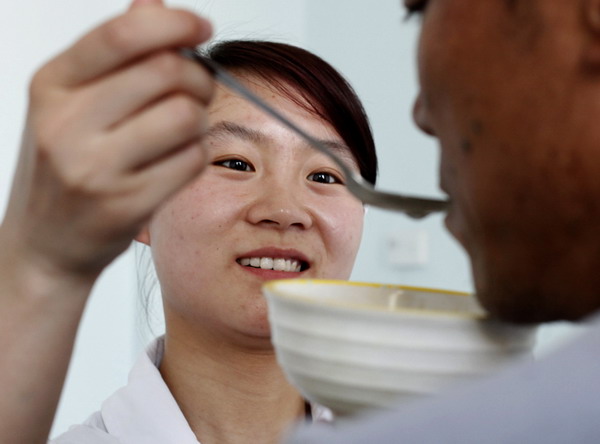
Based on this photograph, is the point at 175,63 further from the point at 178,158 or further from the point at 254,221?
the point at 254,221

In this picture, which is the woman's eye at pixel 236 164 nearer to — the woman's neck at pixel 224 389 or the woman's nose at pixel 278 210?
the woman's nose at pixel 278 210

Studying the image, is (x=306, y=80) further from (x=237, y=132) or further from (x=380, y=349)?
(x=380, y=349)

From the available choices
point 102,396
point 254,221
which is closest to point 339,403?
point 254,221

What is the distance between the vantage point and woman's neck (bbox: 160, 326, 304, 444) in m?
1.13

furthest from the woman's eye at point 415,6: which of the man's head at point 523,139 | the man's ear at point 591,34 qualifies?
the man's ear at point 591,34

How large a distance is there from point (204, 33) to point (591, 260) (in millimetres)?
300

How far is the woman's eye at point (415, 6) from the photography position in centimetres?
57

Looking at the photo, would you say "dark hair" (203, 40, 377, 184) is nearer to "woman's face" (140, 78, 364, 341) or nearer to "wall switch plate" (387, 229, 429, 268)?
"woman's face" (140, 78, 364, 341)

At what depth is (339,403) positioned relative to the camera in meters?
0.56

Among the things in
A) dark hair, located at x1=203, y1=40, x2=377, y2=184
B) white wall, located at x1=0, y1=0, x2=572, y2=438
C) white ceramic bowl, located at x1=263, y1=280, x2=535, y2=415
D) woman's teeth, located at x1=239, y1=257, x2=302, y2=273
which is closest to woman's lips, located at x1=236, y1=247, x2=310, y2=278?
woman's teeth, located at x1=239, y1=257, x2=302, y2=273

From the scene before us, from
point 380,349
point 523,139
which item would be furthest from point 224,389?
point 523,139

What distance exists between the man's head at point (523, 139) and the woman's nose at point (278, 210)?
57 centimetres

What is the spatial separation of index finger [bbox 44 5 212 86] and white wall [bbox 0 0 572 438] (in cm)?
130

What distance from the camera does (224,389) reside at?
44.6 inches
